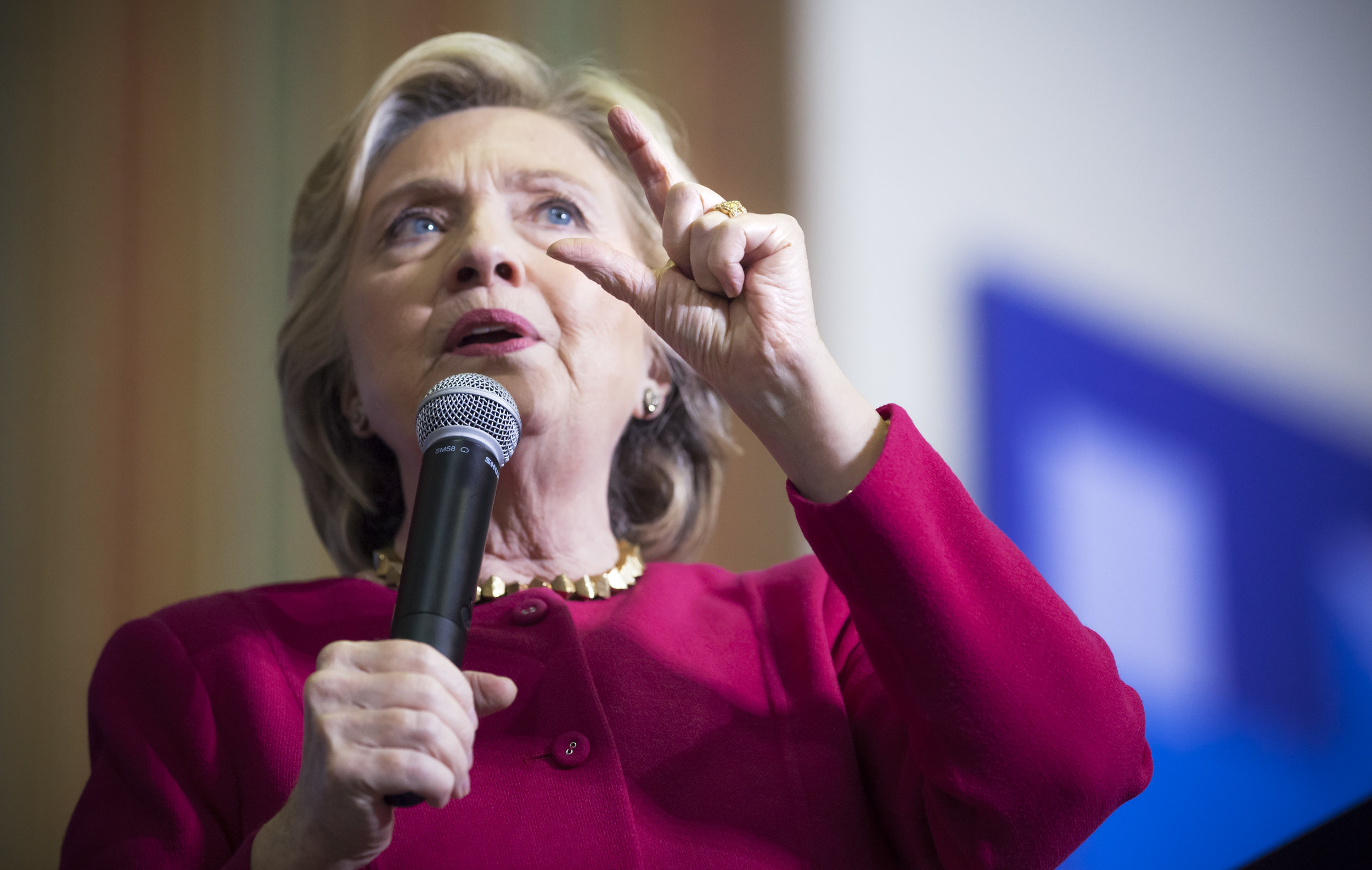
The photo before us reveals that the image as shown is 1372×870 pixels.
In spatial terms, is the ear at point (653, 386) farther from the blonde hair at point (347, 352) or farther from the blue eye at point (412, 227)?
the blue eye at point (412, 227)

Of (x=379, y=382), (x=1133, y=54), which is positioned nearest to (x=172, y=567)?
(x=379, y=382)

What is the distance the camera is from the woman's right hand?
0.75 meters

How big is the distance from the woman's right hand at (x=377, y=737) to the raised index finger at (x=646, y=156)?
52cm

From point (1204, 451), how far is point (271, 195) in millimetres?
1731

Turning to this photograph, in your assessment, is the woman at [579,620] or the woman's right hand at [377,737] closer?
the woman's right hand at [377,737]

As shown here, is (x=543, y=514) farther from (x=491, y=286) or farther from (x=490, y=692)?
(x=490, y=692)

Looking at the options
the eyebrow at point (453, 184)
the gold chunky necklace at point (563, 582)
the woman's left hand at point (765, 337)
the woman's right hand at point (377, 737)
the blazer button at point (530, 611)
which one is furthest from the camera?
the eyebrow at point (453, 184)

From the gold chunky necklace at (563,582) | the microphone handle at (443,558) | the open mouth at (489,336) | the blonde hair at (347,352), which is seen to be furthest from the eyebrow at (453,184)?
the microphone handle at (443,558)

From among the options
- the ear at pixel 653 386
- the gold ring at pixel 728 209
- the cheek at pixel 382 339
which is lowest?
the ear at pixel 653 386

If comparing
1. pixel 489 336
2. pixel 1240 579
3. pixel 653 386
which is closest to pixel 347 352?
pixel 489 336

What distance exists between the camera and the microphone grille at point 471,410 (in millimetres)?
935

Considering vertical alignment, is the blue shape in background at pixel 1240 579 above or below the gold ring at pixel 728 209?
below

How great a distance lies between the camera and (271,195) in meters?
2.11

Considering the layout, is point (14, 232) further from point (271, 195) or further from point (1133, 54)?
point (1133, 54)
